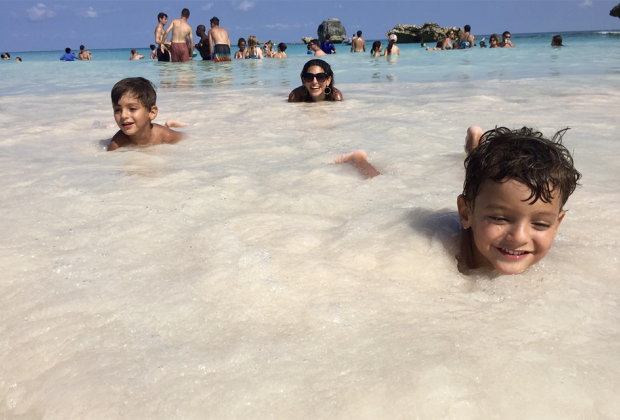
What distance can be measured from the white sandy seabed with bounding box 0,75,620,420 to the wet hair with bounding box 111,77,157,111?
1.08 metres

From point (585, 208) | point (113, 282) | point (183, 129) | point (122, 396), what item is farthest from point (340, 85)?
point (122, 396)

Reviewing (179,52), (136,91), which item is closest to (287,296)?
(136,91)

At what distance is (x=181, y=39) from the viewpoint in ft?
55.9

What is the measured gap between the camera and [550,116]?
5.46 m

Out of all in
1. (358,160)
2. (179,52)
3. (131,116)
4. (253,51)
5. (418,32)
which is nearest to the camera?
(358,160)

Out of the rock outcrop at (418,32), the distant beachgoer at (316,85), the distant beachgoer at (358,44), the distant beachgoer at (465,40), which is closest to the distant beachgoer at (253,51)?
the distant beachgoer at (358,44)

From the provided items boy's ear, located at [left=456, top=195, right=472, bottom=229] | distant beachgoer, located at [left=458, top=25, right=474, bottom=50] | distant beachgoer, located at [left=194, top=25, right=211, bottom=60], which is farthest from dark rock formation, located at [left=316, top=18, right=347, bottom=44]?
boy's ear, located at [left=456, top=195, right=472, bottom=229]

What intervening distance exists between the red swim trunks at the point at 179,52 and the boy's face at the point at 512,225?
1675 cm

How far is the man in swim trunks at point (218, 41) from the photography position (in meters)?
17.6

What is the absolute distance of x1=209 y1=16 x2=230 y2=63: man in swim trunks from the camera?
17594mm

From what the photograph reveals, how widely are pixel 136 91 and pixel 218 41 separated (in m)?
13.6

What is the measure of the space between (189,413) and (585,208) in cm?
241

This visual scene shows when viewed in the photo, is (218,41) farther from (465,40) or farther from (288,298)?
(288,298)

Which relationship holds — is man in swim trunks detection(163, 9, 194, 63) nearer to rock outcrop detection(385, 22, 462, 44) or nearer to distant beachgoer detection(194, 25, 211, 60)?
distant beachgoer detection(194, 25, 211, 60)
